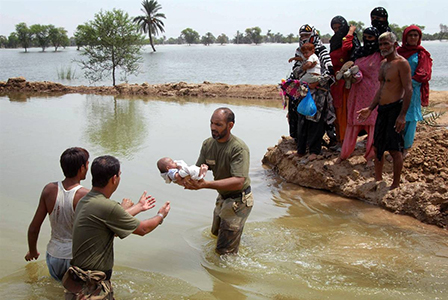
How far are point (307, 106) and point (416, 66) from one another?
1.58 m

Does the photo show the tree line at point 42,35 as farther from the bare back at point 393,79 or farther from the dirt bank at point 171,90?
the bare back at point 393,79

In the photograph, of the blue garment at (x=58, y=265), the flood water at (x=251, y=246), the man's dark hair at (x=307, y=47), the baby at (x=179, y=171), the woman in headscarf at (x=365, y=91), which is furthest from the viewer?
the man's dark hair at (x=307, y=47)

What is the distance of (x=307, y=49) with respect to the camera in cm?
694

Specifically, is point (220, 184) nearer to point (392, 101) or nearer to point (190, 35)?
point (392, 101)

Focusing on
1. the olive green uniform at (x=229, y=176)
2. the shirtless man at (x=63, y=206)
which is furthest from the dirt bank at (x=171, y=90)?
the shirtless man at (x=63, y=206)

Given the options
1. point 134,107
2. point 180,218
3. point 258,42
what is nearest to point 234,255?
point 180,218

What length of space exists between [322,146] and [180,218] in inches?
121

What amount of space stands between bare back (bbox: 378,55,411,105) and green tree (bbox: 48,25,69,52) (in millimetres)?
91583

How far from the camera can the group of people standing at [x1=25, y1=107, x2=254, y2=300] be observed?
3121mm

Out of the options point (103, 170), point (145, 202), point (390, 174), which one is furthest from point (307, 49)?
point (103, 170)

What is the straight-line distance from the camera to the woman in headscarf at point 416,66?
248 inches

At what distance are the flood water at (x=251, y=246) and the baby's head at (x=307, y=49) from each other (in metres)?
2.05

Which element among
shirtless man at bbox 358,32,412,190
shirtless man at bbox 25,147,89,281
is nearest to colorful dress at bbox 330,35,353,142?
shirtless man at bbox 358,32,412,190

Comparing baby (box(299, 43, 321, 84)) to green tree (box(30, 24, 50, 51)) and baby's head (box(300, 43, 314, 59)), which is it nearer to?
baby's head (box(300, 43, 314, 59))
